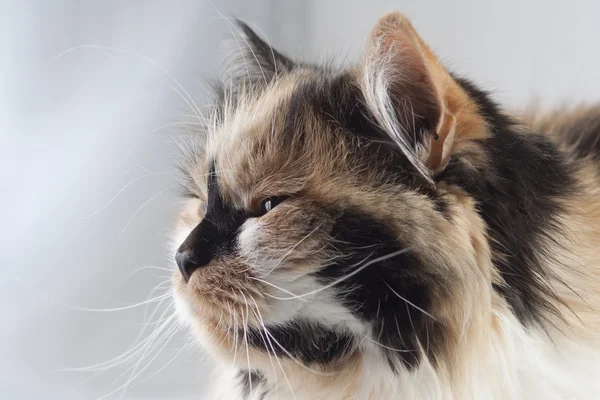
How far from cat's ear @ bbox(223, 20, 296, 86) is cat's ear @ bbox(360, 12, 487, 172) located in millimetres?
304

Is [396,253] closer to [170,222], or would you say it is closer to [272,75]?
[272,75]

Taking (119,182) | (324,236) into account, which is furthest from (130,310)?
(324,236)

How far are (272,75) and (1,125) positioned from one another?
21.3 inches

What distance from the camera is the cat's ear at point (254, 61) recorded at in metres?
1.06

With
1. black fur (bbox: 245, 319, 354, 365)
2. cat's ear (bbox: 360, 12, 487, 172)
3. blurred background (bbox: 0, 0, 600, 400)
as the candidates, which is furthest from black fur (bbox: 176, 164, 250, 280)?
blurred background (bbox: 0, 0, 600, 400)

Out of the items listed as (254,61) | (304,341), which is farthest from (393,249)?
(254,61)

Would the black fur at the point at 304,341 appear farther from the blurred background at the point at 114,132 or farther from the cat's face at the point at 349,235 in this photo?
the blurred background at the point at 114,132

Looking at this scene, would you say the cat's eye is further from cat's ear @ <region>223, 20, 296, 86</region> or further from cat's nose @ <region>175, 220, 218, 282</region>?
cat's ear @ <region>223, 20, 296, 86</region>

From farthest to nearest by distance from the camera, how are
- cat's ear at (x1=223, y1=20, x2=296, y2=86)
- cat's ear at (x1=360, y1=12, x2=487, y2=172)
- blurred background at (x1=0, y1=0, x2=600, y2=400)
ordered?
1. blurred background at (x1=0, y1=0, x2=600, y2=400)
2. cat's ear at (x1=223, y1=20, x2=296, y2=86)
3. cat's ear at (x1=360, y1=12, x2=487, y2=172)

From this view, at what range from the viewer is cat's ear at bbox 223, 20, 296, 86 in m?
1.06

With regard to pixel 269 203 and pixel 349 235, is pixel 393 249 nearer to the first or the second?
pixel 349 235

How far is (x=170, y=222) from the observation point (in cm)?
142

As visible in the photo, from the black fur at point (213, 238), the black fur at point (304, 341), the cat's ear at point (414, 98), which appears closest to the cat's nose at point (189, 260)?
the black fur at point (213, 238)

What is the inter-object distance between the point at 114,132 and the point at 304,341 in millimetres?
742
